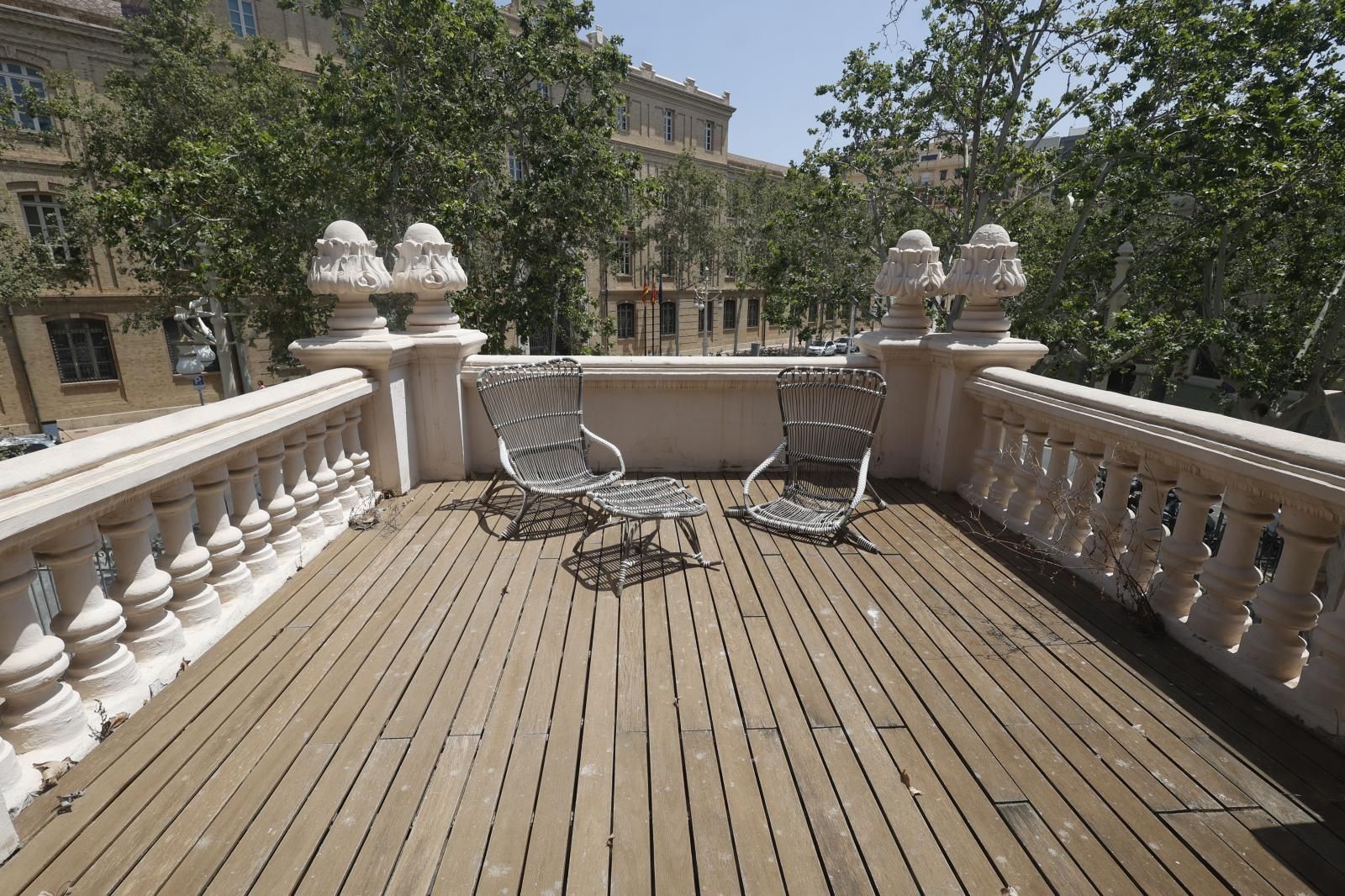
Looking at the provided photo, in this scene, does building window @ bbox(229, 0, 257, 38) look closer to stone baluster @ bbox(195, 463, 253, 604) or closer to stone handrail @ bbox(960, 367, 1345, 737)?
stone baluster @ bbox(195, 463, 253, 604)

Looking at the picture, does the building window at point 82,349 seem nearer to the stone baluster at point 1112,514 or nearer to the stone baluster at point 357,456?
the stone baluster at point 357,456

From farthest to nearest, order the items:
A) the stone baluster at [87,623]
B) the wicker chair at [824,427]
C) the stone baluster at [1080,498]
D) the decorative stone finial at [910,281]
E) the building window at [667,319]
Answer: the building window at [667,319], the decorative stone finial at [910,281], the wicker chair at [824,427], the stone baluster at [1080,498], the stone baluster at [87,623]

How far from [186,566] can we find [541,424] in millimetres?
2186

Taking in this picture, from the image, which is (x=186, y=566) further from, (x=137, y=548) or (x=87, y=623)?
(x=87, y=623)

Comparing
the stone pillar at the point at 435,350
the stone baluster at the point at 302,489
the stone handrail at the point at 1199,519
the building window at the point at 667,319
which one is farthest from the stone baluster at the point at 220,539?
the building window at the point at 667,319

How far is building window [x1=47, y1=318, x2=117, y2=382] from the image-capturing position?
19828 mm

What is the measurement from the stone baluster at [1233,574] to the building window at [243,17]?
2777 centimetres

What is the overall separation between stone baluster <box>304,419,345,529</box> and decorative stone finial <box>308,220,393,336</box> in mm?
809

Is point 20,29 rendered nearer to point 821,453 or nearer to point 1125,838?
point 821,453

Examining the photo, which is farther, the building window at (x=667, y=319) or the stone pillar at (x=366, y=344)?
the building window at (x=667, y=319)

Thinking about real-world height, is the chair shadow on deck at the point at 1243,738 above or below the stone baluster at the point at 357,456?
below

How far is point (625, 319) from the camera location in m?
34.2

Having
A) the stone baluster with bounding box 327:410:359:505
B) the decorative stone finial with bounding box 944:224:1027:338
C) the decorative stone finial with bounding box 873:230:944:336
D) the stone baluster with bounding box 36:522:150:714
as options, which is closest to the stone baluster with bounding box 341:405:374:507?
the stone baluster with bounding box 327:410:359:505

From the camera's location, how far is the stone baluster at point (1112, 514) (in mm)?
2945
